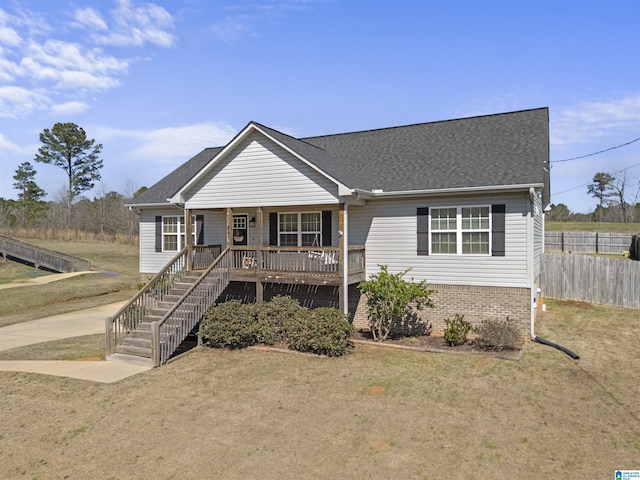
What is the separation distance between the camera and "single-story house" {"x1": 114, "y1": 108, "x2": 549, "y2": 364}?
12.9 metres

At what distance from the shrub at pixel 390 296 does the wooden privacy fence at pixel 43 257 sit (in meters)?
25.5

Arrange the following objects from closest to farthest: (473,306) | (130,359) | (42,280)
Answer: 1. (130,359)
2. (473,306)
3. (42,280)

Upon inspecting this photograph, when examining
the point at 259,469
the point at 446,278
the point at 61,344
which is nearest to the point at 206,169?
the point at 61,344

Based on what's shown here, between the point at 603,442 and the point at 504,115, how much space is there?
42.1 ft

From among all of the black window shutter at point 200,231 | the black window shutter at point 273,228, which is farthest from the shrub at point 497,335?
the black window shutter at point 200,231

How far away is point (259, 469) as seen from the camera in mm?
6387

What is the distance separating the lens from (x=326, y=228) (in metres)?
15.8

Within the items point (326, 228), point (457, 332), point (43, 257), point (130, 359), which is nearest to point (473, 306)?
point (457, 332)

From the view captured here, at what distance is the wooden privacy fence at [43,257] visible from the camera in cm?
3111

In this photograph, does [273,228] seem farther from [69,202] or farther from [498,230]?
[69,202]

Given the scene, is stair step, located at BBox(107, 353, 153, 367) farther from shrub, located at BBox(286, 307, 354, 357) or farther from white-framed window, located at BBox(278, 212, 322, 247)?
white-framed window, located at BBox(278, 212, 322, 247)

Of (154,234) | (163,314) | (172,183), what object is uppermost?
(172,183)

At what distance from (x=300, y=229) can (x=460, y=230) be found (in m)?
5.74

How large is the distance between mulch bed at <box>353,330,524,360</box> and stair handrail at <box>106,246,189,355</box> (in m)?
6.49
